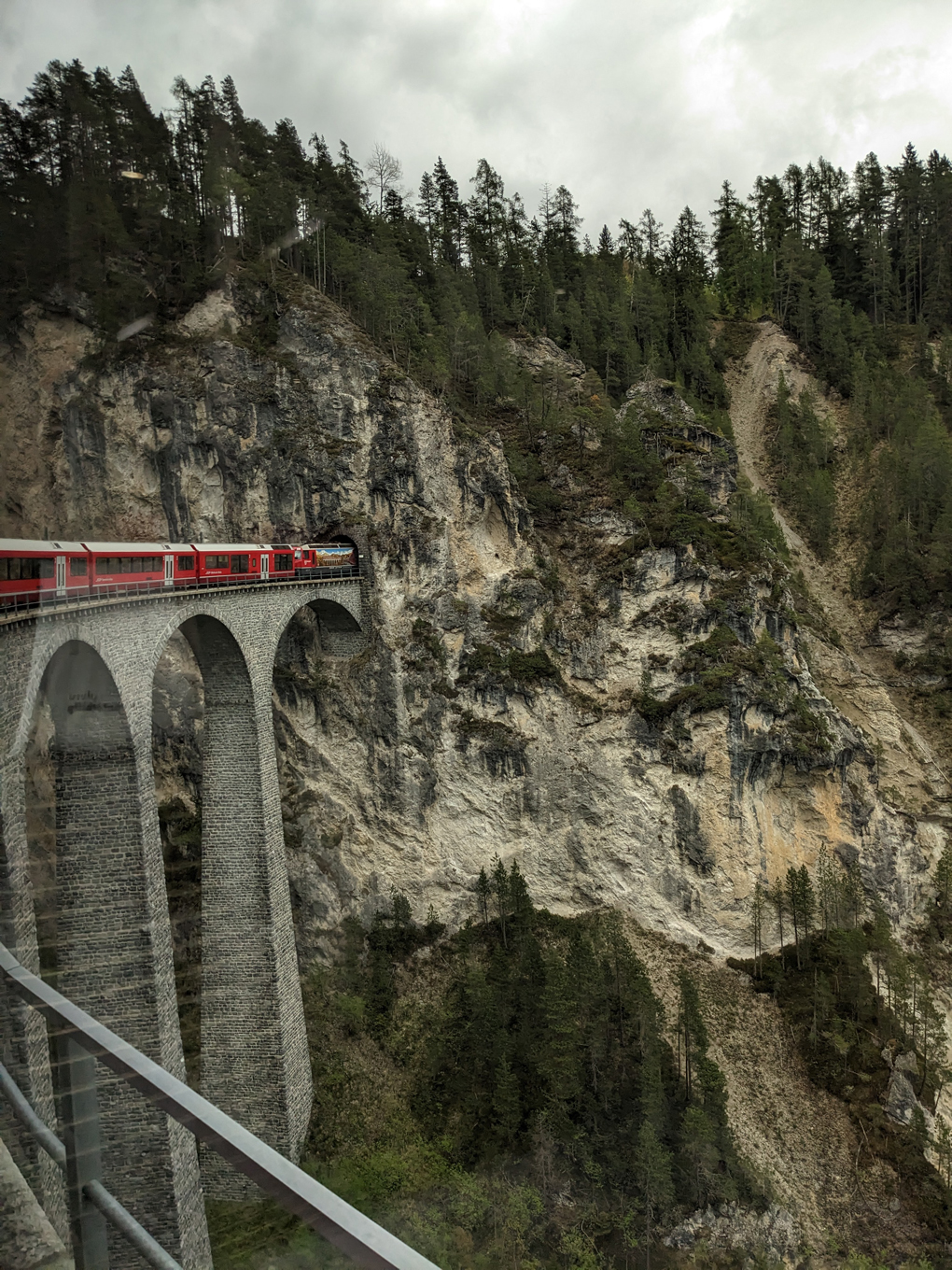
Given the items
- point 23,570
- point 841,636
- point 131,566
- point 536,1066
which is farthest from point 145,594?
point 841,636

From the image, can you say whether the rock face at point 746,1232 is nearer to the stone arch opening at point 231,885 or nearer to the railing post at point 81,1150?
the stone arch opening at point 231,885

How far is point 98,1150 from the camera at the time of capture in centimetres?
192

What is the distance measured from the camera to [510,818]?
27.4m

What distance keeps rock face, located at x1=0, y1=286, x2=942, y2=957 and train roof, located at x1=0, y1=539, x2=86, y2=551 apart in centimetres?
2010

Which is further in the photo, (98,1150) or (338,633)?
(338,633)

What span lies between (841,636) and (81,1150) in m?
38.5

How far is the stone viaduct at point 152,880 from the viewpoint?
246 cm

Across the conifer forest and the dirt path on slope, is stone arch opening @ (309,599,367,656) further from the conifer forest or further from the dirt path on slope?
the dirt path on slope

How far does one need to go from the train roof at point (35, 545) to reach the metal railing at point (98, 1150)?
2100 mm

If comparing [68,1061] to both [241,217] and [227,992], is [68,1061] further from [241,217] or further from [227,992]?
[241,217]

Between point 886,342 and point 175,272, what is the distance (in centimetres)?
4399

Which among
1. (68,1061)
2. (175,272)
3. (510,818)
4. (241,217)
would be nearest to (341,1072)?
(510,818)

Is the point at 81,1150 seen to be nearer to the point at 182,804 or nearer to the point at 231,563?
the point at 231,563

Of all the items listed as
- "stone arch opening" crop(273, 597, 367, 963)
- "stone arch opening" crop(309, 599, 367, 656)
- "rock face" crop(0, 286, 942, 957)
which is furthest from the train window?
"rock face" crop(0, 286, 942, 957)
